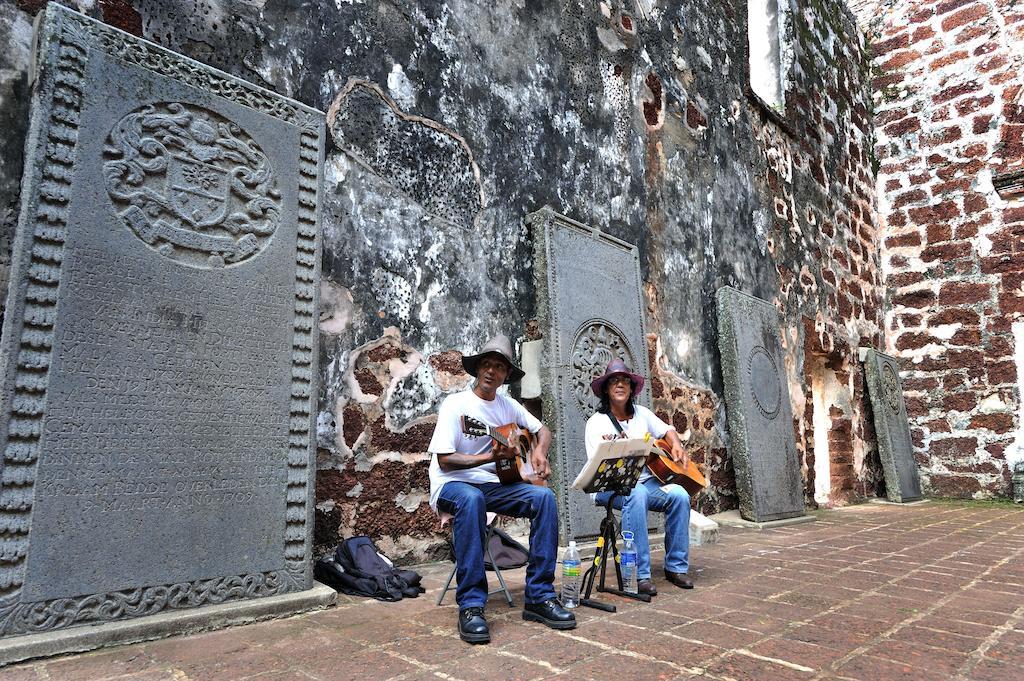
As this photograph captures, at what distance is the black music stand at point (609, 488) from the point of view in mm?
3174

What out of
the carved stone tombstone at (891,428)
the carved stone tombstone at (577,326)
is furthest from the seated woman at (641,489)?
the carved stone tombstone at (891,428)

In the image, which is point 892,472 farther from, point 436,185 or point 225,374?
point 225,374

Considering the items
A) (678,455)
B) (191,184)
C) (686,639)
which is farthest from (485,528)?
(191,184)

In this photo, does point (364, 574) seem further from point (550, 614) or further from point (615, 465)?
point (615, 465)

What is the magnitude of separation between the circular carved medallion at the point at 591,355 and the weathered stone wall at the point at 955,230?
19.1ft

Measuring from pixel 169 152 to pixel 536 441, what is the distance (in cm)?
201

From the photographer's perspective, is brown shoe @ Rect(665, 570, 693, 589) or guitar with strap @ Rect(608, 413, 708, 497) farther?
guitar with strap @ Rect(608, 413, 708, 497)

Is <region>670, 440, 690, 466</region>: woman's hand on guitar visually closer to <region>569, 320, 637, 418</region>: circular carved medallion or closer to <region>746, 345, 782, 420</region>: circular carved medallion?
<region>569, 320, 637, 418</region>: circular carved medallion

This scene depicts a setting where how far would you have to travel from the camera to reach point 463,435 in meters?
3.13

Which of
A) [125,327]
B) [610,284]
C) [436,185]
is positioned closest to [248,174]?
[125,327]

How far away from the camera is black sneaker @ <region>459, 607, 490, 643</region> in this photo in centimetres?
251

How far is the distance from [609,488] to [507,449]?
60 centimetres

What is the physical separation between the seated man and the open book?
0.20m

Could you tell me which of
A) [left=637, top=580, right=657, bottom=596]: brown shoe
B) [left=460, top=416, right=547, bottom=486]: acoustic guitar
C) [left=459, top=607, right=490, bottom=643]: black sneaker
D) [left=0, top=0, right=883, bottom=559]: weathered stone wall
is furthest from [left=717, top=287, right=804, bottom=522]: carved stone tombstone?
[left=459, top=607, right=490, bottom=643]: black sneaker
